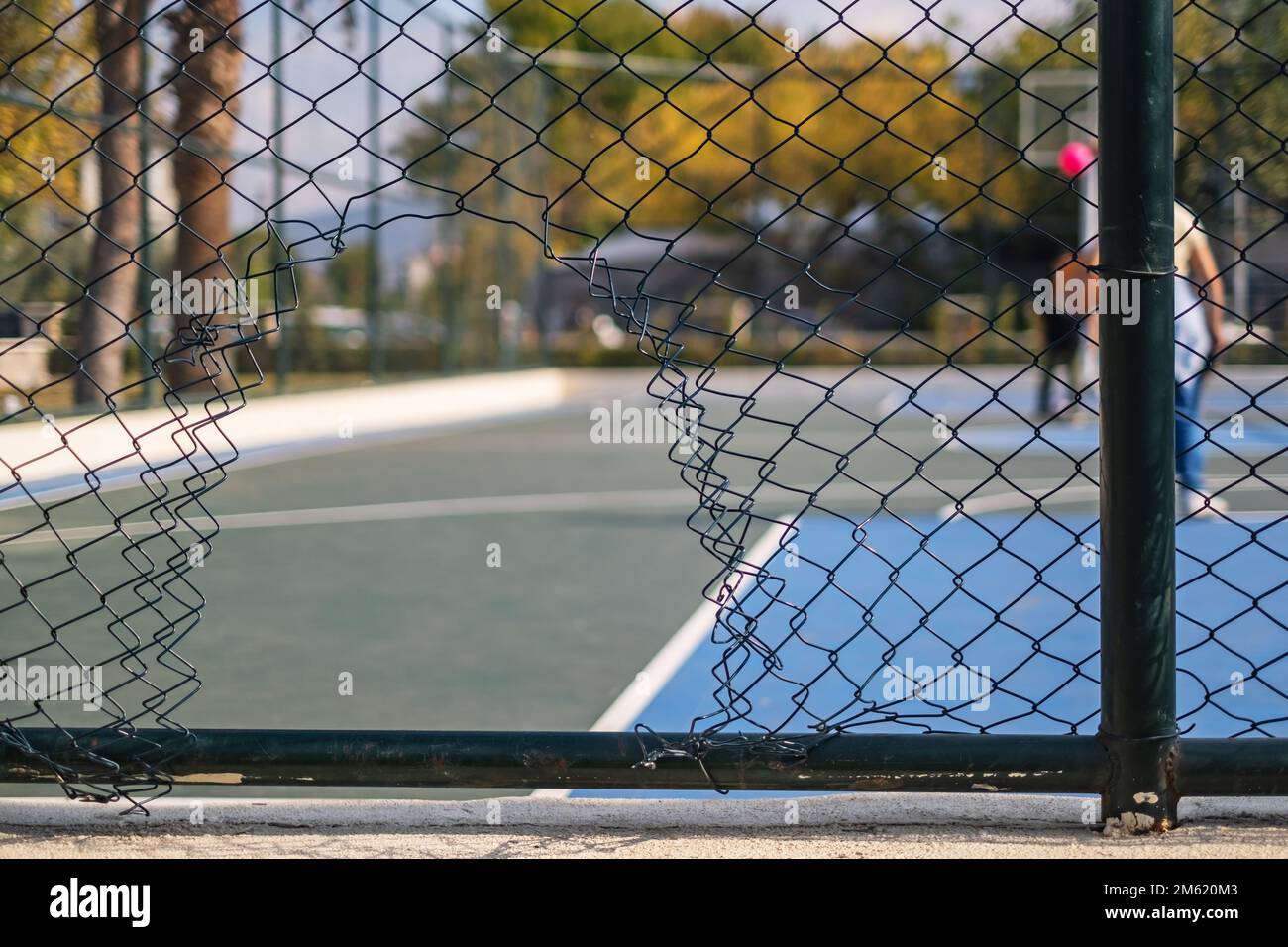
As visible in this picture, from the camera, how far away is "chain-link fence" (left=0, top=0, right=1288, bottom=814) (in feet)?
8.50

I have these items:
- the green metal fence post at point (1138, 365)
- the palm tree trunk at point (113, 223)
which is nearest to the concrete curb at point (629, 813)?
the green metal fence post at point (1138, 365)

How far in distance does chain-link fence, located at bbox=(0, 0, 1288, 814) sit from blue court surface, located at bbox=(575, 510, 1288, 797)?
0.10 ft

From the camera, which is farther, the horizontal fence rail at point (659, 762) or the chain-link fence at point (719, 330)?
the chain-link fence at point (719, 330)

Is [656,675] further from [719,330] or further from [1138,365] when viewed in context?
[719,330]

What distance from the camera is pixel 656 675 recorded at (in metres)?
4.44

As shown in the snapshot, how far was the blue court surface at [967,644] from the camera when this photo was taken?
293 centimetres

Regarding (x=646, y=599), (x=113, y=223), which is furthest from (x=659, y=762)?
(x=113, y=223)

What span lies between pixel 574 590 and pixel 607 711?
194cm

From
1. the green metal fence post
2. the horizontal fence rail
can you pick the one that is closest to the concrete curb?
the horizontal fence rail

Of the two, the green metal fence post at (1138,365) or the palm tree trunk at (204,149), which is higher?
the palm tree trunk at (204,149)

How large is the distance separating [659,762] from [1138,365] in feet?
3.47

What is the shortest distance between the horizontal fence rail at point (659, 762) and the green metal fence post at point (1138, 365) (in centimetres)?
12

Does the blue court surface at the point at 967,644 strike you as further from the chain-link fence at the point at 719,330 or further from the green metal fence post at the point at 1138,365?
the green metal fence post at the point at 1138,365
